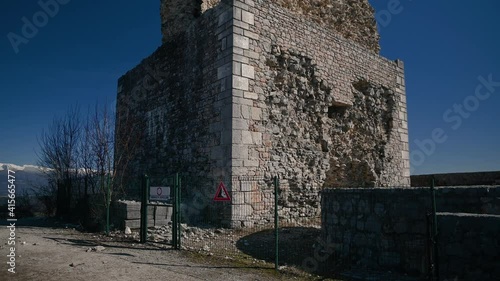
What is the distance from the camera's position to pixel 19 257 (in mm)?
5969

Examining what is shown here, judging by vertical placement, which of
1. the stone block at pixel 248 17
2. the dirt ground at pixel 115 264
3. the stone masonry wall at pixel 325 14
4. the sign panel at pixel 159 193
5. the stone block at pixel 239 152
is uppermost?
the stone masonry wall at pixel 325 14

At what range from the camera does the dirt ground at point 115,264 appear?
495 cm

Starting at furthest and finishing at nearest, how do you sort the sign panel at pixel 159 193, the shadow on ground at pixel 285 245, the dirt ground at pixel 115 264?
the sign panel at pixel 159 193, the shadow on ground at pixel 285 245, the dirt ground at pixel 115 264

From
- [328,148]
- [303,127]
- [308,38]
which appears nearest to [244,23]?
[308,38]

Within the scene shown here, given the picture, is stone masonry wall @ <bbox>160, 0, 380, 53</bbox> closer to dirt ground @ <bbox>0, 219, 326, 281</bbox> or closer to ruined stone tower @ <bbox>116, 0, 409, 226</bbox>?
ruined stone tower @ <bbox>116, 0, 409, 226</bbox>

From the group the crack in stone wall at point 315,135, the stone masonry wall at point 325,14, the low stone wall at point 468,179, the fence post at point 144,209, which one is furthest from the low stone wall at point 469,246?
the low stone wall at point 468,179

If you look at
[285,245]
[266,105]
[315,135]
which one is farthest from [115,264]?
[315,135]

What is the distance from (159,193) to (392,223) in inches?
184

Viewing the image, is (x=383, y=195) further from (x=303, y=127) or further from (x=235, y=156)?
(x=303, y=127)

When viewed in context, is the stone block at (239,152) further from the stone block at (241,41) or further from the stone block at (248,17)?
the stone block at (248,17)

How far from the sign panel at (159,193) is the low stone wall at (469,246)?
16.4 feet

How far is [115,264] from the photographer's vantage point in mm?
5566

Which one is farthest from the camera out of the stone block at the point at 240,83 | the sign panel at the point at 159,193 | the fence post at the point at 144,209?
the stone block at the point at 240,83

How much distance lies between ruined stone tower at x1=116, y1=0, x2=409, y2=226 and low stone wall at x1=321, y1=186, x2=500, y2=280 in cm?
306
